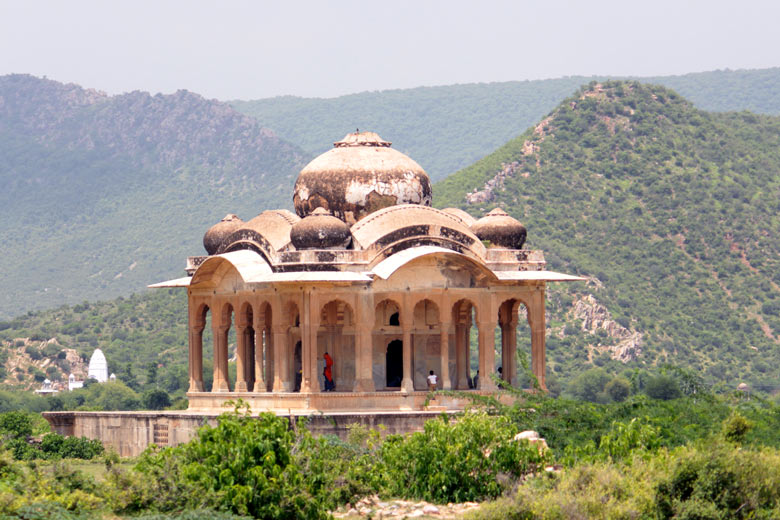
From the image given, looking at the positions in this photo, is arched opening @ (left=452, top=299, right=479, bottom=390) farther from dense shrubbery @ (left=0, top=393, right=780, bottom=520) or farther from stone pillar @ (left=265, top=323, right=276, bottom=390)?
dense shrubbery @ (left=0, top=393, right=780, bottom=520)

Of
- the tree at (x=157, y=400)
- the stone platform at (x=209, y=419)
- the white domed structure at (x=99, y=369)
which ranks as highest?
the stone platform at (x=209, y=419)

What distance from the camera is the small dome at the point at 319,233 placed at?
30844mm

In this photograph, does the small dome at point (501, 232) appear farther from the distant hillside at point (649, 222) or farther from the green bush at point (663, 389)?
the distant hillside at point (649, 222)

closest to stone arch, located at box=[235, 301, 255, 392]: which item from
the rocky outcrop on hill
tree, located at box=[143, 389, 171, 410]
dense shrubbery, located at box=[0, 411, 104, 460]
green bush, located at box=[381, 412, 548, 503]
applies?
dense shrubbery, located at box=[0, 411, 104, 460]

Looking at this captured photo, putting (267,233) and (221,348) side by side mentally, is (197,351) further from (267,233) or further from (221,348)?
(267,233)

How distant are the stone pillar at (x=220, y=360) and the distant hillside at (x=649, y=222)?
3762cm

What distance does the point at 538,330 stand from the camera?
3388 centimetres

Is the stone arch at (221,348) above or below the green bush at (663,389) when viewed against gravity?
above

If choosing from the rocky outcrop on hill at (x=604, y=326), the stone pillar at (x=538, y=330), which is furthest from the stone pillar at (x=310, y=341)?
the rocky outcrop on hill at (x=604, y=326)

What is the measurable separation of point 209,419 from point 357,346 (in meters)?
3.12

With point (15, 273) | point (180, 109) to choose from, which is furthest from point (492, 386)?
point (180, 109)

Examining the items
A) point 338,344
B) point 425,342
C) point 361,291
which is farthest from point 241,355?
point 361,291

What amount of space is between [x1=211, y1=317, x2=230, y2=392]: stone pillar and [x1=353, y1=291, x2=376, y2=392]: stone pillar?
4454 millimetres

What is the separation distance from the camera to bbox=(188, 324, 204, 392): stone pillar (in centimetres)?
3525
